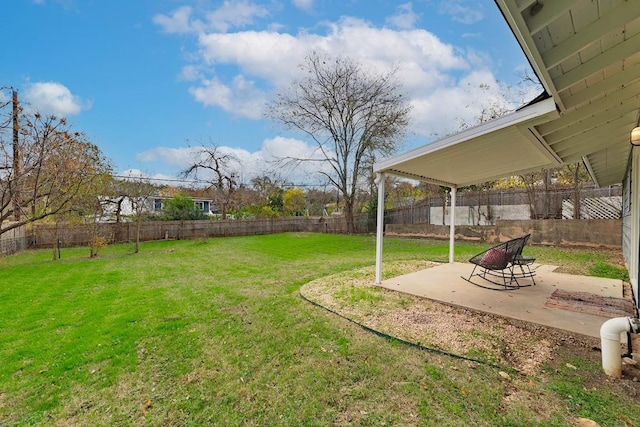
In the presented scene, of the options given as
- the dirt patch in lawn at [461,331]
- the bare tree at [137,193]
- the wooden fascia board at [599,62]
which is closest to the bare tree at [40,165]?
the bare tree at [137,193]

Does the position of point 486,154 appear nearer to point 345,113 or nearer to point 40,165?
point 40,165

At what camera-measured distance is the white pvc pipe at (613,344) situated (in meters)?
2.28

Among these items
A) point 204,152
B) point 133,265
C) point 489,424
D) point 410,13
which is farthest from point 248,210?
point 489,424

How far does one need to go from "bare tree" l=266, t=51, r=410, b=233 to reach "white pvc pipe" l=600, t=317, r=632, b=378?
15.1 m

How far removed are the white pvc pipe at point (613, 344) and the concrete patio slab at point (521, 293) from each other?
70 cm

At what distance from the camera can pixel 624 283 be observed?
195 inches

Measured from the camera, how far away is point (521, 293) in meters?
4.43

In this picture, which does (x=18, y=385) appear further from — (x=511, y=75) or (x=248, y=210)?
(x=248, y=210)

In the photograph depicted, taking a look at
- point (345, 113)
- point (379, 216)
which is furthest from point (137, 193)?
point (345, 113)

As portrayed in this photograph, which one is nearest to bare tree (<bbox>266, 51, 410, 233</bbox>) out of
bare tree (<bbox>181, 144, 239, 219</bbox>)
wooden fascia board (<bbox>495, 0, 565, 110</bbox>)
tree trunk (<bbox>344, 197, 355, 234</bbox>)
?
tree trunk (<bbox>344, 197, 355, 234</bbox>)

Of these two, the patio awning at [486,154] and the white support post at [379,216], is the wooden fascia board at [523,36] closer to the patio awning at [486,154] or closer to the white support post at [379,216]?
the patio awning at [486,154]

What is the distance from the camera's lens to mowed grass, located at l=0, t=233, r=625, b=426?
2002 millimetres

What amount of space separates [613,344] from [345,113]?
16.3 metres

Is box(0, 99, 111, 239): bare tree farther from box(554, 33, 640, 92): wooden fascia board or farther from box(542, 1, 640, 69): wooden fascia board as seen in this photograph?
box(554, 33, 640, 92): wooden fascia board
